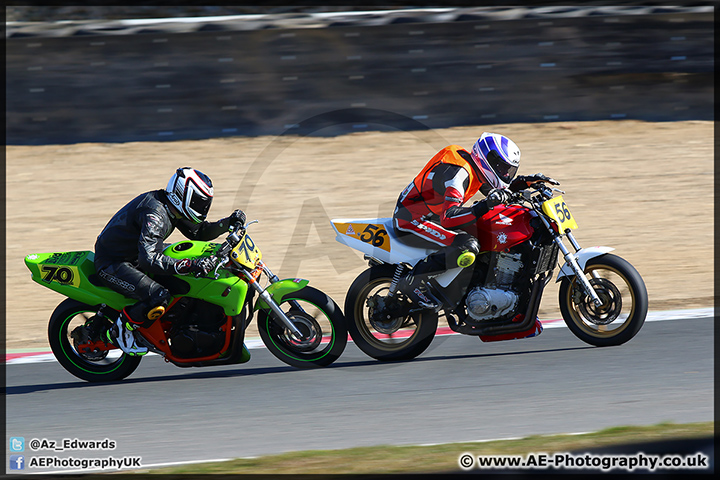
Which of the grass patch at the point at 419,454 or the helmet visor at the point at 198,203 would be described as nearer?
the grass patch at the point at 419,454

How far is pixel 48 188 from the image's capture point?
15477 millimetres

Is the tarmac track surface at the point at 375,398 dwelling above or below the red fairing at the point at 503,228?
below

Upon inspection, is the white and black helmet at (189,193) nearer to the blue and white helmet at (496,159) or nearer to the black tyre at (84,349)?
the black tyre at (84,349)

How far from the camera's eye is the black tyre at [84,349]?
23.2ft

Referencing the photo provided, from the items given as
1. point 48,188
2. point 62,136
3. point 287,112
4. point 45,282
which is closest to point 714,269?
point 45,282

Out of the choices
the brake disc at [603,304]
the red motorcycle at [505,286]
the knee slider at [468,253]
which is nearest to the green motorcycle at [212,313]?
the red motorcycle at [505,286]

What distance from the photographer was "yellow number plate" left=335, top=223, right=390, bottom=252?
729 cm

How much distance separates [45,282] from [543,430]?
420 centimetres

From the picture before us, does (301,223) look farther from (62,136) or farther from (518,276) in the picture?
(518,276)

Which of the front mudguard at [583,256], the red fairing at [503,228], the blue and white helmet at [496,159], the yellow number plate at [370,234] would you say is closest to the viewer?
the front mudguard at [583,256]

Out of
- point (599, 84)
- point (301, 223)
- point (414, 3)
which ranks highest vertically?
point (414, 3)

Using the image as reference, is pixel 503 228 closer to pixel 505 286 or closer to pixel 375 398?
pixel 505 286

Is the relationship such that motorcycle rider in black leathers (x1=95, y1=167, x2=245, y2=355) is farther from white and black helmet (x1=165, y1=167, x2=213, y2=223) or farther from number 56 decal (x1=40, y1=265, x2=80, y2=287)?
number 56 decal (x1=40, y1=265, x2=80, y2=287)

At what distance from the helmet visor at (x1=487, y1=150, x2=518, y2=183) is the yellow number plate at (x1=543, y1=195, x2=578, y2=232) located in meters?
0.43
